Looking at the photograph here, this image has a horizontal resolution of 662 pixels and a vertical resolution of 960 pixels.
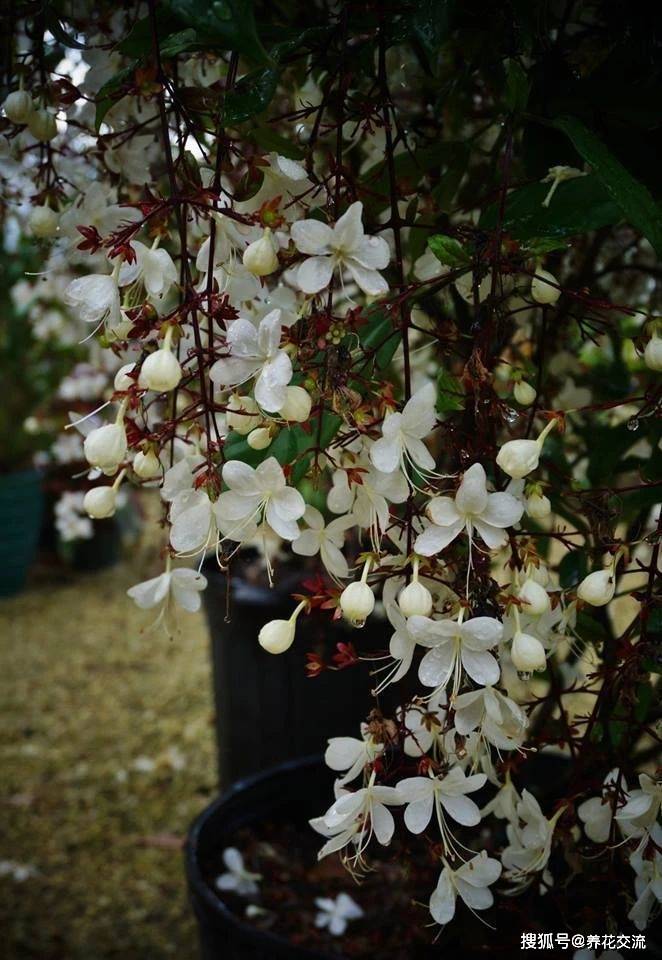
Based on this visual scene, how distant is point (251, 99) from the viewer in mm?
547

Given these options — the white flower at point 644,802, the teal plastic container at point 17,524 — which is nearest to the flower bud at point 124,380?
the white flower at point 644,802

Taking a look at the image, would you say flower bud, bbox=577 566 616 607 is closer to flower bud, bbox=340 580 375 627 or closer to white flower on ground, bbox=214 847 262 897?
flower bud, bbox=340 580 375 627

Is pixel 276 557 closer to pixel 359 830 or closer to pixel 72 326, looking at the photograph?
pixel 359 830

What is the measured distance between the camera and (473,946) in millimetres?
803

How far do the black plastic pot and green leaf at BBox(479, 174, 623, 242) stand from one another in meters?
0.90

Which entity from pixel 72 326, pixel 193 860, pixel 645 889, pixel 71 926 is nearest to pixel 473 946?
pixel 645 889

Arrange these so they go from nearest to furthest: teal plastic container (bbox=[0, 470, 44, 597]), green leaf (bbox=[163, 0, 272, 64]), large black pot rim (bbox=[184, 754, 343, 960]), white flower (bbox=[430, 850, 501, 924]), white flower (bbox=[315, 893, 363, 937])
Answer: green leaf (bbox=[163, 0, 272, 64]), white flower (bbox=[430, 850, 501, 924]), large black pot rim (bbox=[184, 754, 343, 960]), white flower (bbox=[315, 893, 363, 937]), teal plastic container (bbox=[0, 470, 44, 597])

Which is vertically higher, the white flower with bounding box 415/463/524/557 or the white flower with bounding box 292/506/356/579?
the white flower with bounding box 415/463/524/557

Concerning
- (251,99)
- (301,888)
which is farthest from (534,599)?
(301,888)

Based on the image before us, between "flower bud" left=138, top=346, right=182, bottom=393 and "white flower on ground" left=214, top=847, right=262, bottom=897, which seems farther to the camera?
"white flower on ground" left=214, top=847, right=262, bottom=897

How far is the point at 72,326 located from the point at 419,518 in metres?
2.31

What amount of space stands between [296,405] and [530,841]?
38 cm

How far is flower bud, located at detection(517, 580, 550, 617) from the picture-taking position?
55 centimetres

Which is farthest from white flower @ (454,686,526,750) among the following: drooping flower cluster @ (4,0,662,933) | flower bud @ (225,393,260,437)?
flower bud @ (225,393,260,437)
